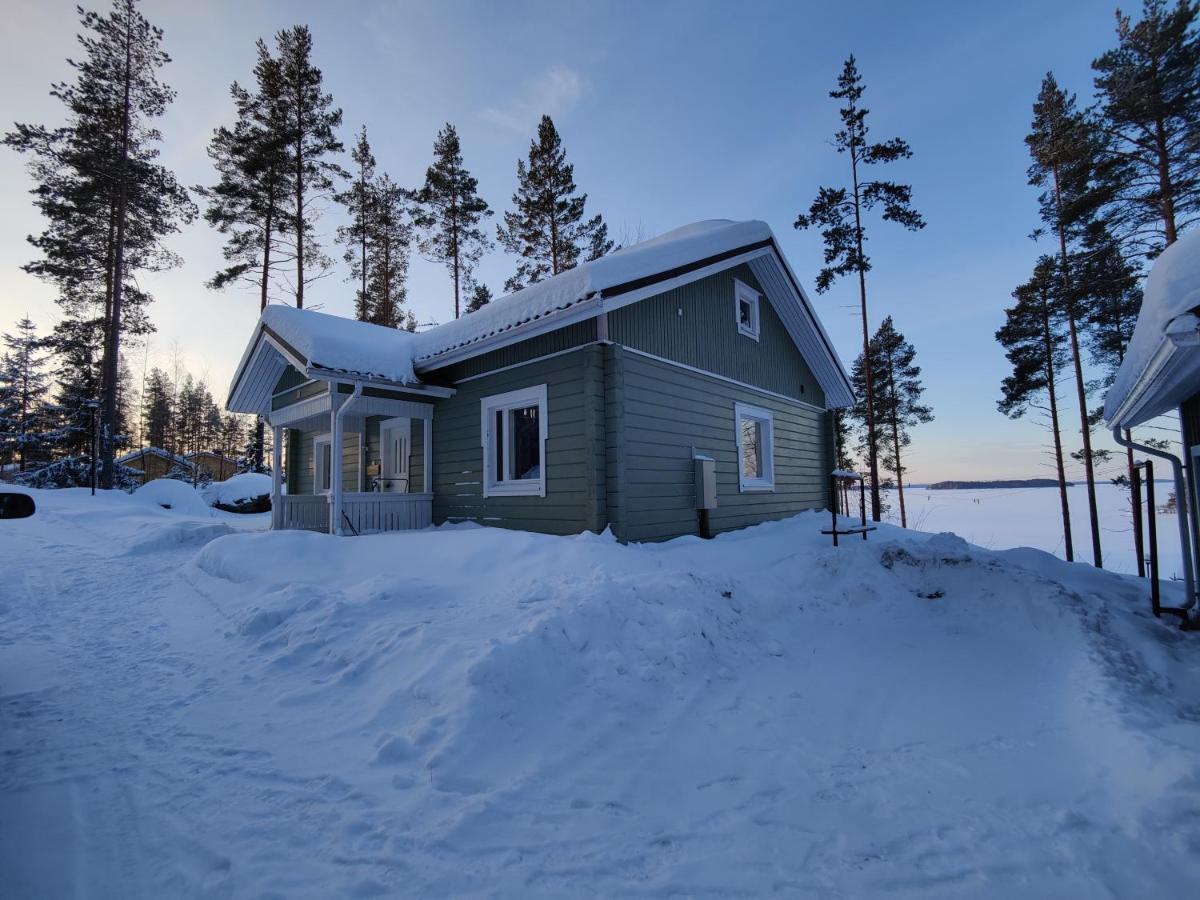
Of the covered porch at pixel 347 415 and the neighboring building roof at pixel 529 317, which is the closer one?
the neighboring building roof at pixel 529 317

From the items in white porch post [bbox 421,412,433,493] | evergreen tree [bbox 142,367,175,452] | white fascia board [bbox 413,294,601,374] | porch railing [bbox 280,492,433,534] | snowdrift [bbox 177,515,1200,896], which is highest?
evergreen tree [bbox 142,367,175,452]

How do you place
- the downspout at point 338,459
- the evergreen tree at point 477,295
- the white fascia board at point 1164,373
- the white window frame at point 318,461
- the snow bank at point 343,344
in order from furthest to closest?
the evergreen tree at point 477,295 < the white window frame at point 318,461 < the snow bank at point 343,344 < the downspout at point 338,459 < the white fascia board at point 1164,373

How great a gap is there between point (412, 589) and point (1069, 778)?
529 cm

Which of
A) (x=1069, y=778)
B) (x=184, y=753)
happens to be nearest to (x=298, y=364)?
(x=184, y=753)

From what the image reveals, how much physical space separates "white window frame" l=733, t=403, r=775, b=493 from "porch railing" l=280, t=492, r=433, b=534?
20.8 ft

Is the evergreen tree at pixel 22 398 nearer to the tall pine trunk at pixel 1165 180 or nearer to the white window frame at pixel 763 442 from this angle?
the white window frame at pixel 763 442

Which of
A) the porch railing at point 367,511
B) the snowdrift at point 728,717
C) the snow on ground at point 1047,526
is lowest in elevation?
the snow on ground at point 1047,526

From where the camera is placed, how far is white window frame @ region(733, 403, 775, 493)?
10.9 m

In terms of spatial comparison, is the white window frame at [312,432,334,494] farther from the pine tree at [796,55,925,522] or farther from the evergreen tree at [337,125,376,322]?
the pine tree at [796,55,925,522]

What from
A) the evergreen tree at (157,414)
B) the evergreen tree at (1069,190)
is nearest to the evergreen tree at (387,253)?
the evergreen tree at (1069,190)

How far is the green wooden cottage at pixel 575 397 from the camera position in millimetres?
7840

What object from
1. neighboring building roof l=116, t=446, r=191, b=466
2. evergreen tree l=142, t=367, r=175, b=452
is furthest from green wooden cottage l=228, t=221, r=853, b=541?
evergreen tree l=142, t=367, r=175, b=452

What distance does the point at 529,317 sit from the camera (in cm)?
784

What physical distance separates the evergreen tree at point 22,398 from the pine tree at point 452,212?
22.8 metres
